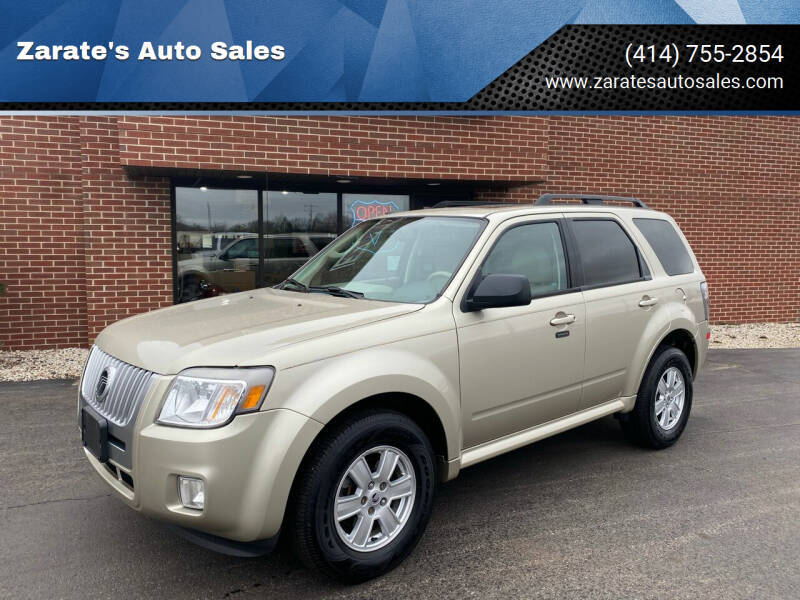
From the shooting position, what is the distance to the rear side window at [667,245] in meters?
5.28

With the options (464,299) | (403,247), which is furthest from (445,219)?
(464,299)

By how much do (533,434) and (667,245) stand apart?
7.77 ft

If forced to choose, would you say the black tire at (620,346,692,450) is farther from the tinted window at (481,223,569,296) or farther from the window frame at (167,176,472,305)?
the window frame at (167,176,472,305)

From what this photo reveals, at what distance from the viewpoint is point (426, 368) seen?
338 cm

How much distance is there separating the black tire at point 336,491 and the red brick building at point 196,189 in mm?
5585

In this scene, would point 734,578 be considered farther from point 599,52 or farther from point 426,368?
point 599,52

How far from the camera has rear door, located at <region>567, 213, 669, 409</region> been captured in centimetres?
445

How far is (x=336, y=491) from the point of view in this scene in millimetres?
3016

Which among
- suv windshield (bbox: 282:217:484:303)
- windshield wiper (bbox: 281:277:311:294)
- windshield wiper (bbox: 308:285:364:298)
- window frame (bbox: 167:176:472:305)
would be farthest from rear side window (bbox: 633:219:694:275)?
window frame (bbox: 167:176:472:305)

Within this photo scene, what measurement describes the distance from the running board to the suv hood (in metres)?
0.96

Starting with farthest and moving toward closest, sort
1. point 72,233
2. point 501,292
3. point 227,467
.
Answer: point 72,233 → point 501,292 → point 227,467

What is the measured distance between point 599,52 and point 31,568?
8713 mm

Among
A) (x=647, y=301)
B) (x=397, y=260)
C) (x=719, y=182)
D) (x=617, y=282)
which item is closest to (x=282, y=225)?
(x=397, y=260)

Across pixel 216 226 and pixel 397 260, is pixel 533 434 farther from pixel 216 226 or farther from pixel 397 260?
pixel 216 226
